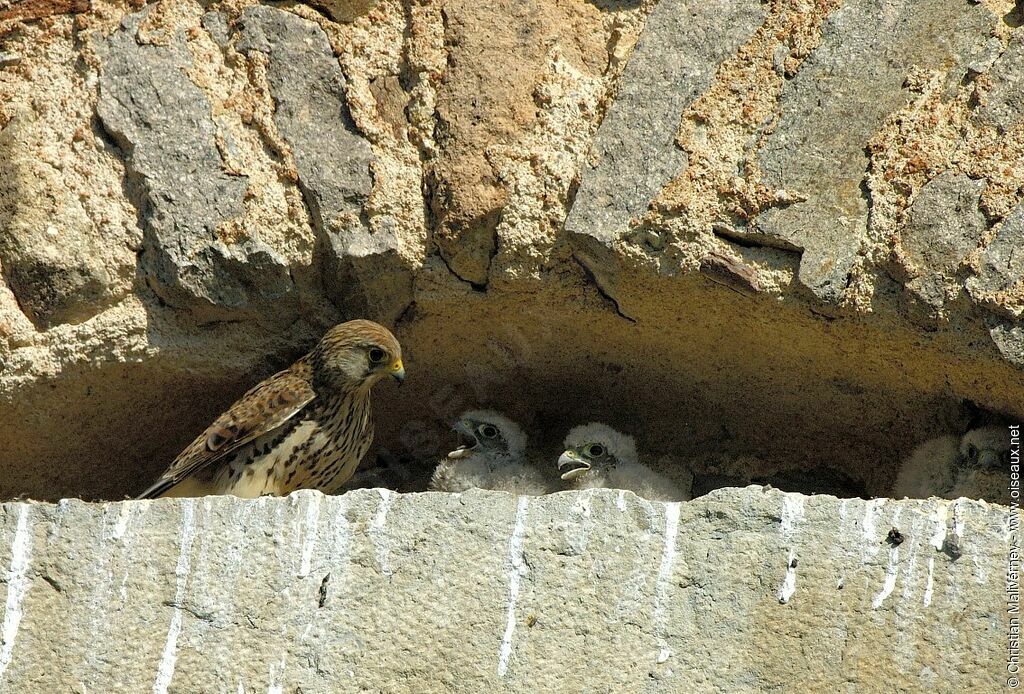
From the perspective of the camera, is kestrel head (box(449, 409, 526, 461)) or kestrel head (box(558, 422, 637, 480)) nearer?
kestrel head (box(558, 422, 637, 480))

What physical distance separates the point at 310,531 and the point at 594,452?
1.19m

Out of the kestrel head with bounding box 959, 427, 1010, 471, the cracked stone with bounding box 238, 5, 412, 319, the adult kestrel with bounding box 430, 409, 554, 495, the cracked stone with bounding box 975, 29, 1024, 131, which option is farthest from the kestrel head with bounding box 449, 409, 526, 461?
the cracked stone with bounding box 975, 29, 1024, 131

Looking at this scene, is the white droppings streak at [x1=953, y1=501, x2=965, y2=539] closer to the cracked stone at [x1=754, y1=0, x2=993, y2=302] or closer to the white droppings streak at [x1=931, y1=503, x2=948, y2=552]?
the white droppings streak at [x1=931, y1=503, x2=948, y2=552]

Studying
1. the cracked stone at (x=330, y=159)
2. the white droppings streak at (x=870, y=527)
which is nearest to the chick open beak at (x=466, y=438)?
the cracked stone at (x=330, y=159)

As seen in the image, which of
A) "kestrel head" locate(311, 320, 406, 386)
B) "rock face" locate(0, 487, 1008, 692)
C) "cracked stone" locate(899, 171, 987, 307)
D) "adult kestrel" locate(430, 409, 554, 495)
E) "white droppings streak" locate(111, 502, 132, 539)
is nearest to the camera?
"rock face" locate(0, 487, 1008, 692)

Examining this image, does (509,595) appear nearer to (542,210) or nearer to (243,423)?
(542,210)

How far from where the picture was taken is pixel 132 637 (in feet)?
9.53

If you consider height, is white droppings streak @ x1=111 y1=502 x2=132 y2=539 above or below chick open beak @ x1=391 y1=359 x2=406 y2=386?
below

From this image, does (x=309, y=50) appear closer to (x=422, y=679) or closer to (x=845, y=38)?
(x=845, y=38)

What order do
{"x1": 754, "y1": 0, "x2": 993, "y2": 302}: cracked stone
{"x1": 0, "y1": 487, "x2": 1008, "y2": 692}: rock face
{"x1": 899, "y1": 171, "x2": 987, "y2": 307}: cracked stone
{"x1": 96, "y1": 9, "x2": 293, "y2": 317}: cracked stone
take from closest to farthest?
{"x1": 0, "y1": 487, "x2": 1008, "y2": 692}: rock face → {"x1": 899, "y1": 171, "x2": 987, "y2": 307}: cracked stone → {"x1": 754, "y1": 0, "x2": 993, "y2": 302}: cracked stone → {"x1": 96, "y1": 9, "x2": 293, "y2": 317}: cracked stone

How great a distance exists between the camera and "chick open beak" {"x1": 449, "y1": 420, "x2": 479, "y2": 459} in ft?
13.5

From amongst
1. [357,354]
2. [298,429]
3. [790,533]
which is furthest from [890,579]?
[298,429]

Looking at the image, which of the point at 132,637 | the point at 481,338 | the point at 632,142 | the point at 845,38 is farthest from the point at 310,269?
the point at 845,38

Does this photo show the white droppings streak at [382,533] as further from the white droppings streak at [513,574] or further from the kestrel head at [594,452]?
the kestrel head at [594,452]
